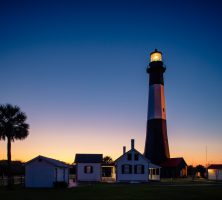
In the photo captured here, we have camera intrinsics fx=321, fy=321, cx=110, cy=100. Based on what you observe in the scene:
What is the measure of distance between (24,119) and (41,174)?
6517 millimetres

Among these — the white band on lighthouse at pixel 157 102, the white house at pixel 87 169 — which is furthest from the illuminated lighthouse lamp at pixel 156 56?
the white house at pixel 87 169

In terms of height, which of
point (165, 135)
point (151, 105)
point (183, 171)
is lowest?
point (183, 171)

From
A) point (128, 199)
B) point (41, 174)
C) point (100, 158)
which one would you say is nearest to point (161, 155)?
point (100, 158)

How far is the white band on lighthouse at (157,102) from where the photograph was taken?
55.2m

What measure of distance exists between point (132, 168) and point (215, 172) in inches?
632

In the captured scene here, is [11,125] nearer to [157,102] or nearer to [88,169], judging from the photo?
[88,169]

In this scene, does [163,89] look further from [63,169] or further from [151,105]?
[63,169]

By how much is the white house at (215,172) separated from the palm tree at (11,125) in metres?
32.8

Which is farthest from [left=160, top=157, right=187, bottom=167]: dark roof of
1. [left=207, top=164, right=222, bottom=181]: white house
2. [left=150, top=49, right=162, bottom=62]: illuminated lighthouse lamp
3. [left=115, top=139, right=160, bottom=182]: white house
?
[left=150, top=49, right=162, bottom=62]: illuminated lighthouse lamp

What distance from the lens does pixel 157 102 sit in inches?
2168

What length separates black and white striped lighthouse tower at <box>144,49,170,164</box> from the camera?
181 feet

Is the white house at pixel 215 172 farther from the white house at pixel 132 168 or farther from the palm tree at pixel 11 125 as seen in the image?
the palm tree at pixel 11 125

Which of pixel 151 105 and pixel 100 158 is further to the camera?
pixel 151 105

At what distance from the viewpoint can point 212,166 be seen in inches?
2147
